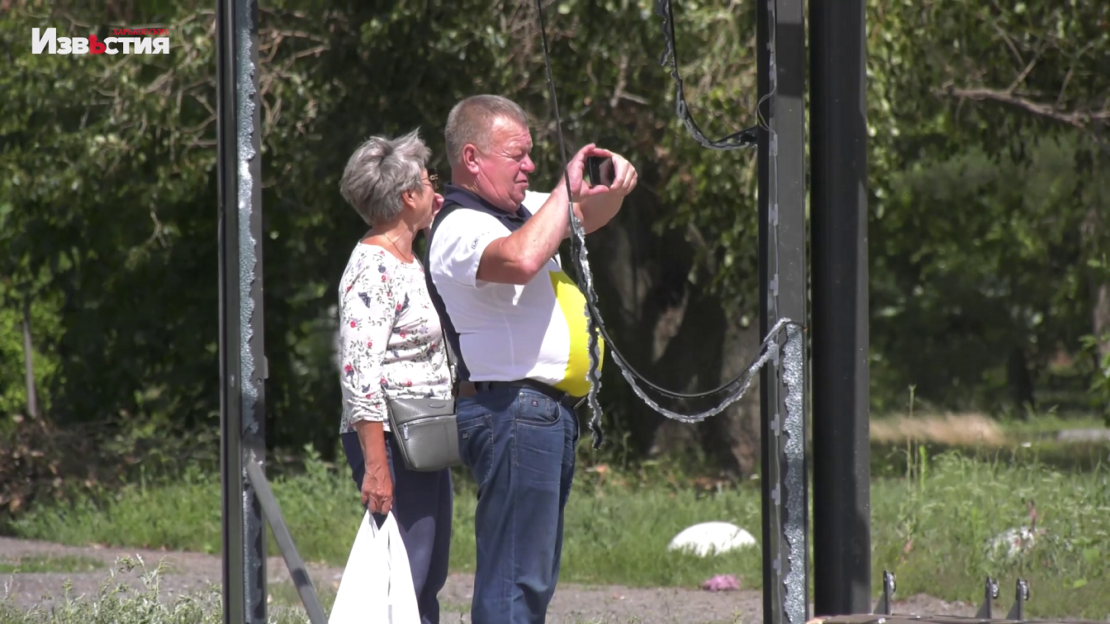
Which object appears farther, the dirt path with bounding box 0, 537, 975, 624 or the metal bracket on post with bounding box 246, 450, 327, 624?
the dirt path with bounding box 0, 537, 975, 624

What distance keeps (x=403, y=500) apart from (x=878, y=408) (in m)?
16.8

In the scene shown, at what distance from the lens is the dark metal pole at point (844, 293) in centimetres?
322

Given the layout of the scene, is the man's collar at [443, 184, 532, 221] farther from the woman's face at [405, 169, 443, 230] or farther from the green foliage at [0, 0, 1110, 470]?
the green foliage at [0, 0, 1110, 470]

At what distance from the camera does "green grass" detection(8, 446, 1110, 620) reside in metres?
5.95

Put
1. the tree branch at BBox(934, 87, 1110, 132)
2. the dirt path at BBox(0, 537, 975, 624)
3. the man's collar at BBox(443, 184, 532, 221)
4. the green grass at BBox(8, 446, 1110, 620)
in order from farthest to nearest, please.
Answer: the tree branch at BBox(934, 87, 1110, 132)
the green grass at BBox(8, 446, 1110, 620)
the dirt path at BBox(0, 537, 975, 624)
the man's collar at BBox(443, 184, 532, 221)

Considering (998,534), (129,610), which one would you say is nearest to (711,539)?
(998,534)

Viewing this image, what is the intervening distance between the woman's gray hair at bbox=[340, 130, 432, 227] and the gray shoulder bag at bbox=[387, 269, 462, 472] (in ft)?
1.42

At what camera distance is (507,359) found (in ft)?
10.9

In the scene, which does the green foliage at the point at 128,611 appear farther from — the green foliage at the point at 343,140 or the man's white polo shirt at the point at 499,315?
the green foliage at the point at 343,140

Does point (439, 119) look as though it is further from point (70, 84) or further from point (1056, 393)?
point (1056, 393)

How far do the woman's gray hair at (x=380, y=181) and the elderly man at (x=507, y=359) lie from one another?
0.40 meters

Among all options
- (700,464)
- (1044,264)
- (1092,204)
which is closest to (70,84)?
(700,464)
